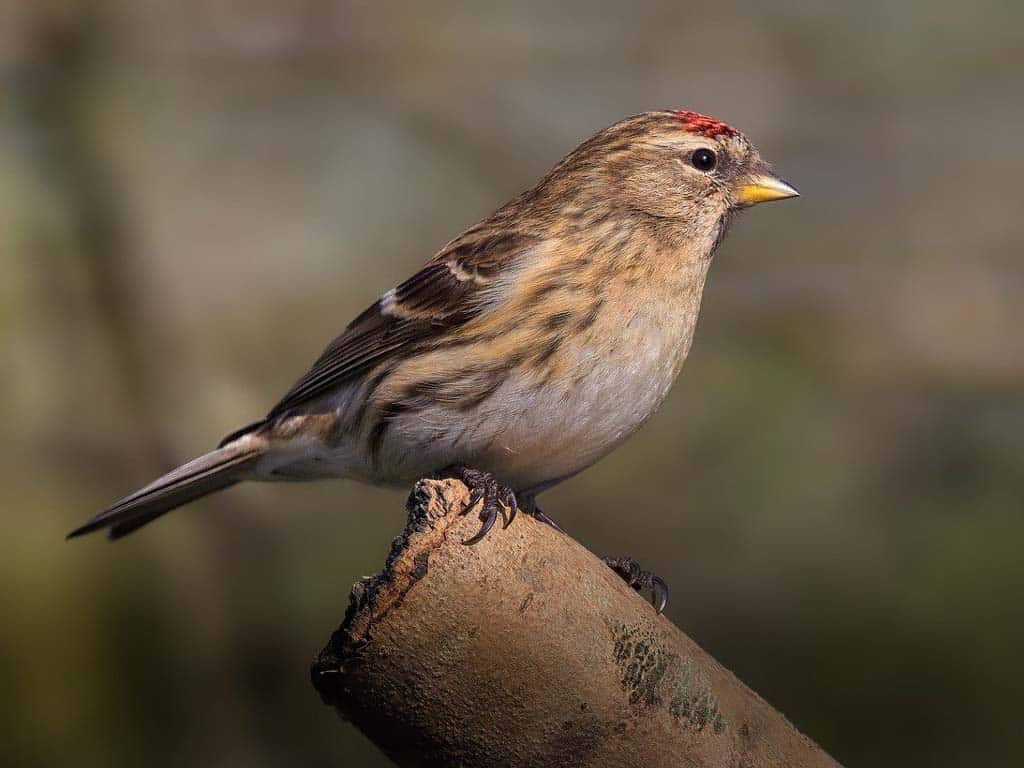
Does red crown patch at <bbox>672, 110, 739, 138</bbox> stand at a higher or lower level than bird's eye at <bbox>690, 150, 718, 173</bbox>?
higher

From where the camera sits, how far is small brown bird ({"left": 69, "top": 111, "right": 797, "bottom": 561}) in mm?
2078

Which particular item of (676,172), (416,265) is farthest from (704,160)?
(416,265)

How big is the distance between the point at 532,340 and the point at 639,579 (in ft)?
1.29

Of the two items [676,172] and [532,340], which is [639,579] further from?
[676,172]

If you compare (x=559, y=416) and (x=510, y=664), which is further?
(x=559, y=416)

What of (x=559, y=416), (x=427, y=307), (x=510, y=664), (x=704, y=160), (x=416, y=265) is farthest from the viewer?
(x=416, y=265)

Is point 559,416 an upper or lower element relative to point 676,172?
lower

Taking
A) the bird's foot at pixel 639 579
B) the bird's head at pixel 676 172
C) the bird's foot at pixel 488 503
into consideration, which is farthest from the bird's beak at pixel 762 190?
the bird's foot at pixel 488 503

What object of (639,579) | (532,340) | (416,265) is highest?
(416,265)

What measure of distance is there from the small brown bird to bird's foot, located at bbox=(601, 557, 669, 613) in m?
0.18

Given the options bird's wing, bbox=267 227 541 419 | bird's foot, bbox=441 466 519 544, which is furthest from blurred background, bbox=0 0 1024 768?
bird's foot, bbox=441 466 519 544

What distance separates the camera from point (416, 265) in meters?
4.13

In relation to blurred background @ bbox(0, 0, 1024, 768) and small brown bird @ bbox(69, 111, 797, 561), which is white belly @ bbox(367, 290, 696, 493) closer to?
small brown bird @ bbox(69, 111, 797, 561)

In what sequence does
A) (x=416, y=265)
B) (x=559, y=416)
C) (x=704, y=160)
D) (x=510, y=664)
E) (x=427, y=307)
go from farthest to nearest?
(x=416, y=265)
(x=704, y=160)
(x=427, y=307)
(x=559, y=416)
(x=510, y=664)
